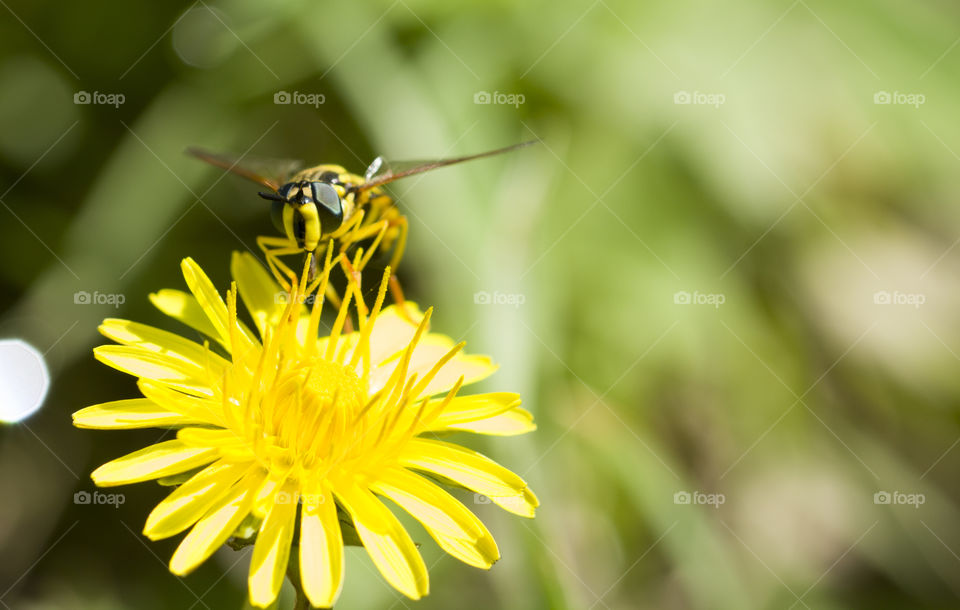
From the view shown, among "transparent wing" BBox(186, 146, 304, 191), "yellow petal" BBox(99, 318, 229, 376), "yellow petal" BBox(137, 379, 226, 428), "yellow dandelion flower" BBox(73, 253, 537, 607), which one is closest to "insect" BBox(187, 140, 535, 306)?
"transparent wing" BBox(186, 146, 304, 191)

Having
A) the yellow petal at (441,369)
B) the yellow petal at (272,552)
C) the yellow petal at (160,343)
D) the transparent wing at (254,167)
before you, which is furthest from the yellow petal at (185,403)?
the transparent wing at (254,167)

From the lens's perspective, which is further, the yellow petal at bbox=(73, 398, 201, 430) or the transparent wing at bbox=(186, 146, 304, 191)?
the transparent wing at bbox=(186, 146, 304, 191)

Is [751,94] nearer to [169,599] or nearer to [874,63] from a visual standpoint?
[874,63]

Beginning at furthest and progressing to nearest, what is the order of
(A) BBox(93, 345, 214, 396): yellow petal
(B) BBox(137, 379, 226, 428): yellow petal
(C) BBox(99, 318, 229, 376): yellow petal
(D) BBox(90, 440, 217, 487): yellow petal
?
(C) BBox(99, 318, 229, 376): yellow petal → (A) BBox(93, 345, 214, 396): yellow petal → (B) BBox(137, 379, 226, 428): yellow petal → (D) BBox(90, 440, 217, 487): yellow petal

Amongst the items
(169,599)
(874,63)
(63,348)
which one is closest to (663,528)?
(169,599)

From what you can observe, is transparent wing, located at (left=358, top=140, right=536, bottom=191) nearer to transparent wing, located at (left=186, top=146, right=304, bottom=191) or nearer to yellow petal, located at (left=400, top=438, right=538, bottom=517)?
transparent wing, located at (left=186, top=146, right=304, bottom=191)

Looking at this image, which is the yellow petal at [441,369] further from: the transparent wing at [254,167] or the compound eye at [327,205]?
the transparent wing at [254,167]
